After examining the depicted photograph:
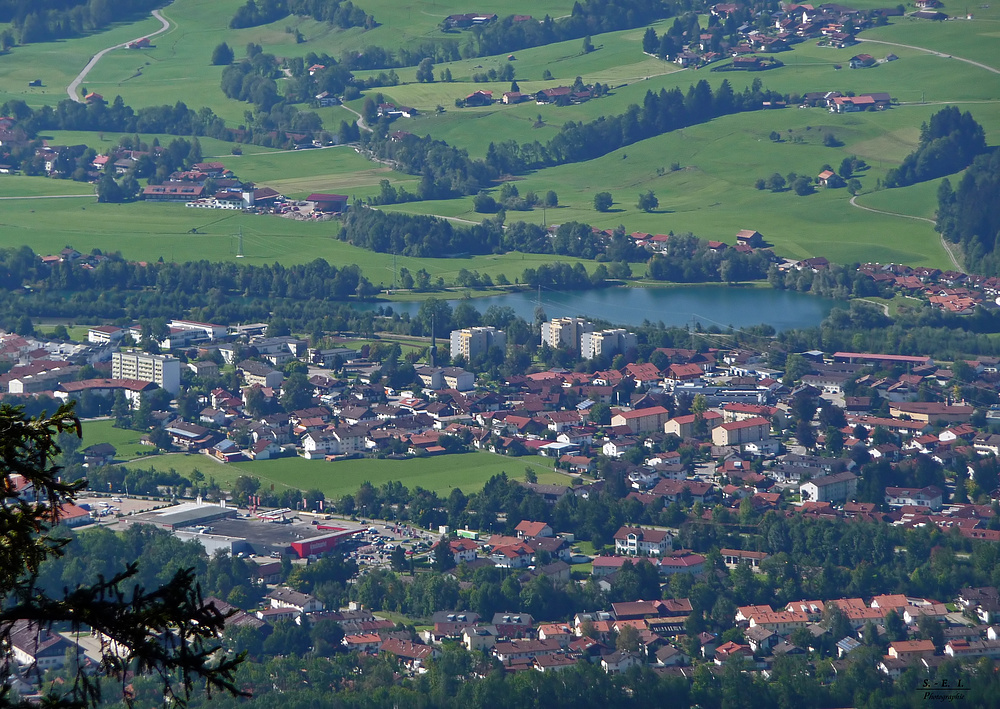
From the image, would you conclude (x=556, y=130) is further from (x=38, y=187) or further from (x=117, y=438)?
(x=117, y=438)

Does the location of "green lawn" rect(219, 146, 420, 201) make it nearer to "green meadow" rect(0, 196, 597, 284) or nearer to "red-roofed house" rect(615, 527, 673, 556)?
"green meadow" rect(0, 196, 597, 284)

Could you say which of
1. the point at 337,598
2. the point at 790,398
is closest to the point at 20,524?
the point at 337,598

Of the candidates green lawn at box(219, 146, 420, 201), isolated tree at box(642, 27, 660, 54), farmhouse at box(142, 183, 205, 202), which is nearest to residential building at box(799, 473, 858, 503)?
green lawn at box(219, 146, 420, 201)

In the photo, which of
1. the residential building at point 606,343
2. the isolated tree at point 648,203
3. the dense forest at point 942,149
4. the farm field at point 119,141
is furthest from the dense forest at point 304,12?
the residential building at point 606,343

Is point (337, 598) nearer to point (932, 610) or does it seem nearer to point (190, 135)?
point (932, 610)

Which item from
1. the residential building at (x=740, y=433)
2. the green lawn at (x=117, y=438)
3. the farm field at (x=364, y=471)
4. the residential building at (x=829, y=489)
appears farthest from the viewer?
the residential building at (x=740, y=433)

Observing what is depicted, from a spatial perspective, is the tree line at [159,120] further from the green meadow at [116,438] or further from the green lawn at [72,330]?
the green meadow at [116,438]
